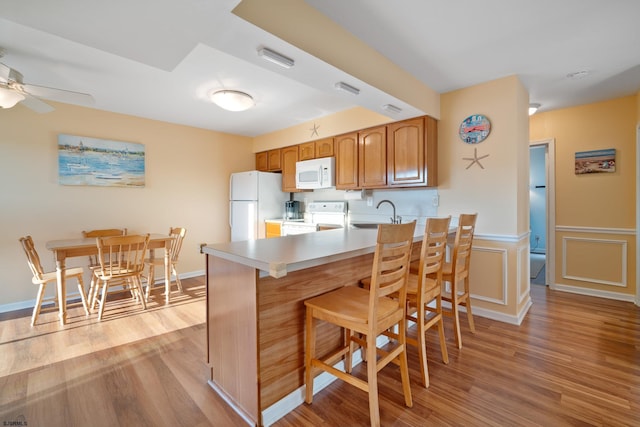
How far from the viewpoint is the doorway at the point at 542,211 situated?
380cm

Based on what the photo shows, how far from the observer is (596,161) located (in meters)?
3.44

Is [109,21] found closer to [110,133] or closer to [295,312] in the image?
[295,312]

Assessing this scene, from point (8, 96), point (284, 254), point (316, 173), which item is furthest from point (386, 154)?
point (8, 96)

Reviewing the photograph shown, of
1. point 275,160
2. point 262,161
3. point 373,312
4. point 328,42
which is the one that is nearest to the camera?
point 373,312

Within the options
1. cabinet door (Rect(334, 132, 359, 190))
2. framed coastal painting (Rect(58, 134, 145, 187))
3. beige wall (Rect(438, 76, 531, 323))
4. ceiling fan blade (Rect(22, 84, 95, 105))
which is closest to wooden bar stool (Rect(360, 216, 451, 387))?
beige wall (Rect(438, 76, 531, 323))

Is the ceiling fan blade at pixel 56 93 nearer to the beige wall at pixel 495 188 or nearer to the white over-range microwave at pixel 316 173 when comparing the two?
the white over-range microwave at pixel 316 173

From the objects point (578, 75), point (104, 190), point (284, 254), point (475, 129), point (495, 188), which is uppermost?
point (578, 75)

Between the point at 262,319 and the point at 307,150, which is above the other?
the point at 307,150

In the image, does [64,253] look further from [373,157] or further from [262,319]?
[373,157]

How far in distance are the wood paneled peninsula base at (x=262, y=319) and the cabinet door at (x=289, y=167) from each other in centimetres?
291

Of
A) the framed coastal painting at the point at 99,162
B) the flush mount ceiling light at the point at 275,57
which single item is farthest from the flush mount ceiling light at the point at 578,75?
the framed coastal painting at the point at 99,162

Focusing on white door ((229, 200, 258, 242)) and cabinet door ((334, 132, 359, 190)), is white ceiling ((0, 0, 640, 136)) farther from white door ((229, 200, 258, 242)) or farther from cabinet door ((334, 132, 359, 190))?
white door ((229, 200, 258, 242))

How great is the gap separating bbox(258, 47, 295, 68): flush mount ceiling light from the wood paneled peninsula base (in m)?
1.20

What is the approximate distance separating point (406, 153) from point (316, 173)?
1389 mm
